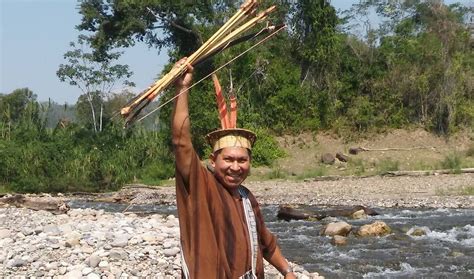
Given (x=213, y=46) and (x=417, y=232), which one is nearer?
(x=213, y=46)

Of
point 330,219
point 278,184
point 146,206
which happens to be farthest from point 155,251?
point 278,184

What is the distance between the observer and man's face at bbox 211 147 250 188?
2598mm

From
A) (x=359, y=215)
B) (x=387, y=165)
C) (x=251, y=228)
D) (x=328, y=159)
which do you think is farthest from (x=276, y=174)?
(x=251, y=228)

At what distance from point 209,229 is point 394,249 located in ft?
29.1

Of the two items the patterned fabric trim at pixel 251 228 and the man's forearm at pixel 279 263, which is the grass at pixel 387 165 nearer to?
the man's forearm at pixel 279 263

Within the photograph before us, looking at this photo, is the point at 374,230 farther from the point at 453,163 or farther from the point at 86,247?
the point at 453,163

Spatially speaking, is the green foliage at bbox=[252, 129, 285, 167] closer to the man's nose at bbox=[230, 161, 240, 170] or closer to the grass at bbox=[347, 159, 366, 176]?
the grass at bbox=[347, 159, 366, 176]

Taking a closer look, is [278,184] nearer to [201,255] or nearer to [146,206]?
[146,206]

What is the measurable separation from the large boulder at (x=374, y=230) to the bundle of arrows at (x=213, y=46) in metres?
9.76

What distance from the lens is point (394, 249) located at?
35.3ft

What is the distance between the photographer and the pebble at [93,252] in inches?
265

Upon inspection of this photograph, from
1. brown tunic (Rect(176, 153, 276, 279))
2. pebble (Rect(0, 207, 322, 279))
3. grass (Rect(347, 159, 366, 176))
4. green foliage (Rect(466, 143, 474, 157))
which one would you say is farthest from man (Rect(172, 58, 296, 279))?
Result: green foliage (Rect(466, 143, 474, 157))

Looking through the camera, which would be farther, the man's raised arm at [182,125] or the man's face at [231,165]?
the man's face at [231,165]

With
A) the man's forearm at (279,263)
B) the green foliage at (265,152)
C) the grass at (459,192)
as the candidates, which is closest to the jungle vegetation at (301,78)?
the green foliage at (265,152)
